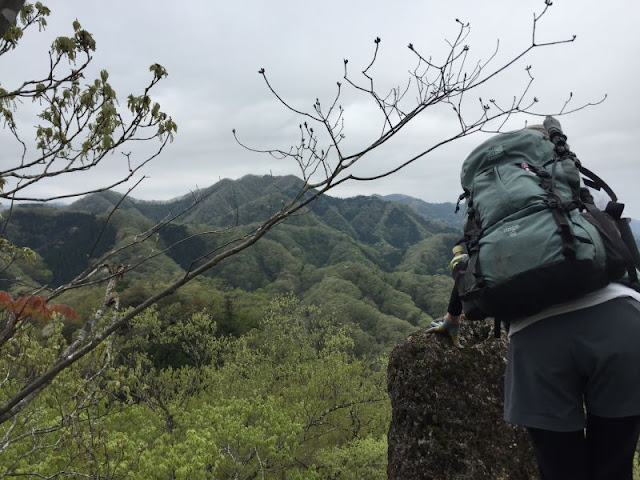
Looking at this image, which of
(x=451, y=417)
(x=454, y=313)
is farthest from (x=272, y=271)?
(x=454, y=313)

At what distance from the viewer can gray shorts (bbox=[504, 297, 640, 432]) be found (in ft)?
5.73

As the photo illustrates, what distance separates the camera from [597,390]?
1801 millimetres

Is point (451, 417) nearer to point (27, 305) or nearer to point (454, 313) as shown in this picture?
point (454, 313)

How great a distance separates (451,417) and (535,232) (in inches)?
111

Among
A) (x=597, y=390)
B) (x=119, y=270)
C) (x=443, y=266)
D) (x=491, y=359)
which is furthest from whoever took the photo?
(x=443, y=266)

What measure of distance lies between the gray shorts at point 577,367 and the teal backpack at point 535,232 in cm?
12

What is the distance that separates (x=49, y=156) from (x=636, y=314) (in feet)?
13.0

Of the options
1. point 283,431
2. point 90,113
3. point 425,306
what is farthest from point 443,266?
point 90,113

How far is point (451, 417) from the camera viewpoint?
13.5ft

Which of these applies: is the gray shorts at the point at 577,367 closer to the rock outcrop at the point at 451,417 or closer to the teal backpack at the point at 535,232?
the teal backpack at the point at 535,232

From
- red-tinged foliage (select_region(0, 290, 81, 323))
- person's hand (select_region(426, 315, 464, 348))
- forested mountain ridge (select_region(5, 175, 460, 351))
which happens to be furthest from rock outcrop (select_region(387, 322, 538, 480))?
forested mountain ridge (select_region(5, 175, 460, 351))

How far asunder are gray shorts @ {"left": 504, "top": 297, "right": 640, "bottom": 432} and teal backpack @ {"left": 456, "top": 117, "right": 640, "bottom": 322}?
119 millimetres

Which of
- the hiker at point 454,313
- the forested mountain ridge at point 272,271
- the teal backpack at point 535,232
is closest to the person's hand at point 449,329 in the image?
→ the hiker at point 454,313

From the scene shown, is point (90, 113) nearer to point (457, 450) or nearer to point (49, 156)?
point (49, 156)
